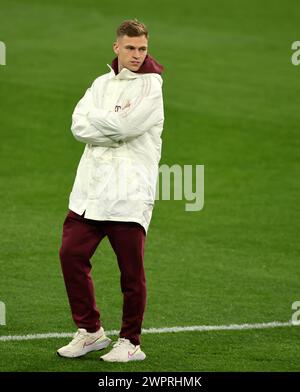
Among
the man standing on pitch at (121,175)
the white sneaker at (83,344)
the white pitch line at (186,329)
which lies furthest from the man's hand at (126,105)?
the white pitch line at (186,329)

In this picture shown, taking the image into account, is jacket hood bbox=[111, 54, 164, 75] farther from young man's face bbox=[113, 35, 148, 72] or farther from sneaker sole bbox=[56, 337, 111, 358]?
sneaker sole bbox=[56, 337, 111, 358]

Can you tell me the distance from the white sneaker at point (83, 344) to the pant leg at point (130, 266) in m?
0.26

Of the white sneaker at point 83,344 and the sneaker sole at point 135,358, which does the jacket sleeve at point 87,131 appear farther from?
the sneaker sole at point 135,358

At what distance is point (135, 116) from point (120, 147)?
0.26 meters

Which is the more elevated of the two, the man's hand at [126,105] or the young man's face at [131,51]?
the young man's face at [131,51]

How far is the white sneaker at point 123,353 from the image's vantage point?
28.0 ft

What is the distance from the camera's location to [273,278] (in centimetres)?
1119

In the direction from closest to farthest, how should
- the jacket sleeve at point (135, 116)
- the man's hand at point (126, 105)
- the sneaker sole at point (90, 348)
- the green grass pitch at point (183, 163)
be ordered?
the jacket sleeve at point (135, 116), the man's hand at point (126, 105), the sneaker sole at point (90, 348), the green grass pitch at point (183, 163)

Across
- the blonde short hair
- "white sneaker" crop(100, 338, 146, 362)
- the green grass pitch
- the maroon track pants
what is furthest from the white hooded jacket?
the green grass pitch

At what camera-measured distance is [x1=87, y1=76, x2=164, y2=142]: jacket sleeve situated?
8.32 meters

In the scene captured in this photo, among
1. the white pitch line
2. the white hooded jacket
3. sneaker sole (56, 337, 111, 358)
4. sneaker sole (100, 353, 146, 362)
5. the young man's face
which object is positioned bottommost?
sneaker sole (100, 353, 146, 362)

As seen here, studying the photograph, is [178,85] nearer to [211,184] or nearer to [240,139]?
[240,139]

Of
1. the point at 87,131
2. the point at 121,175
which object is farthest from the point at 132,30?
the point at 121,175

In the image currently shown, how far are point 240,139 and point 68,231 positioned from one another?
371 inches
